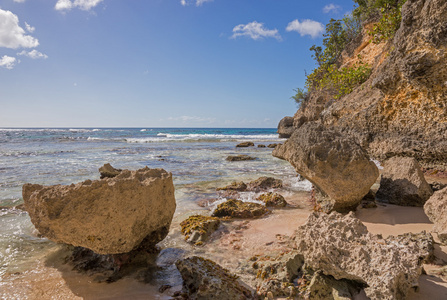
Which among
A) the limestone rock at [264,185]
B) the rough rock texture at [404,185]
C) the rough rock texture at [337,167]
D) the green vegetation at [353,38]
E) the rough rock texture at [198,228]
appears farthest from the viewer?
the green vegetation at [353,38]

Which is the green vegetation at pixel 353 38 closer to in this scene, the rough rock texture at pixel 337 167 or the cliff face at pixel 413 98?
the cliff face at pixel 413 98

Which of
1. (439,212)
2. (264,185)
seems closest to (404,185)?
(439,212)

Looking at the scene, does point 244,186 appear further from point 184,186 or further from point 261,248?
point 261,248

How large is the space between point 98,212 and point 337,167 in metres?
4.25

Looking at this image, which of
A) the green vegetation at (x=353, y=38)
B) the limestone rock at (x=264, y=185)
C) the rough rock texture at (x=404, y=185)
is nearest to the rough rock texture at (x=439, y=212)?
the rough rock texture at (x=404, y=185)

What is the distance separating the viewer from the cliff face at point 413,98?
623 centimetres

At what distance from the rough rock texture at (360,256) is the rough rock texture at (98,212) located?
→ 2.08 metres

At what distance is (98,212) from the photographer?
3.08 meters

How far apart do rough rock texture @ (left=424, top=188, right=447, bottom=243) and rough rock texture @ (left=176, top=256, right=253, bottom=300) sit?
266 cm

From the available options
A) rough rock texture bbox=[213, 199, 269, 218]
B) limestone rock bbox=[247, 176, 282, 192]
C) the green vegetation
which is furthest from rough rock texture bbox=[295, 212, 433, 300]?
the green vegetation

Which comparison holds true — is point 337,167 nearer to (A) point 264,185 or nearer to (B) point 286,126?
(A) point 264,185

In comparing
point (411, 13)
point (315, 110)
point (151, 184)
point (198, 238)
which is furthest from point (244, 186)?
point (315, 110)

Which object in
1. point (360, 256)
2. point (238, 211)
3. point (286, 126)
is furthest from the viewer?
point (286, 126)

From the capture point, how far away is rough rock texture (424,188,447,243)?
3.28 meters
